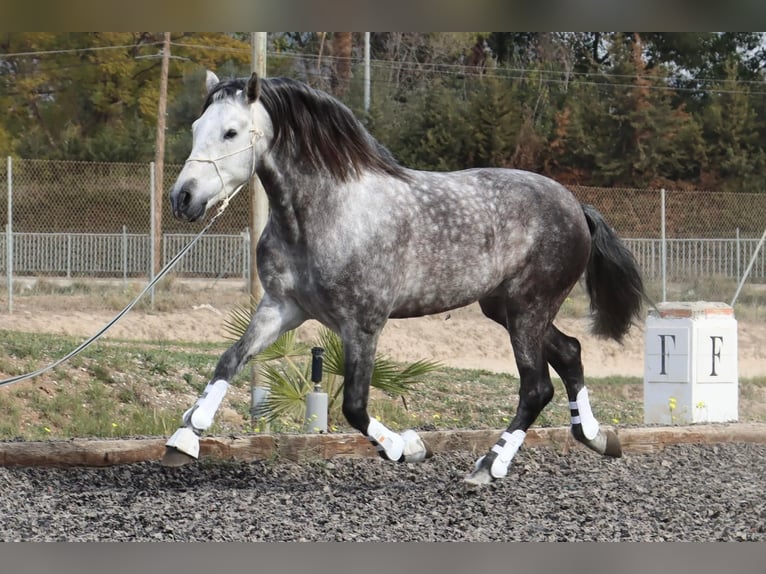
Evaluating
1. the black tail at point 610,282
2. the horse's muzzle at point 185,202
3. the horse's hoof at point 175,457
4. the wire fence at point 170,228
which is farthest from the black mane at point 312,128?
the wire fence at point 170,228

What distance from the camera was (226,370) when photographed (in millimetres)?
5090

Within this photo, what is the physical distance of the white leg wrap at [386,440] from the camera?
5.29m

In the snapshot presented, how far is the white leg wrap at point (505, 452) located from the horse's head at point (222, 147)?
182 centimetres

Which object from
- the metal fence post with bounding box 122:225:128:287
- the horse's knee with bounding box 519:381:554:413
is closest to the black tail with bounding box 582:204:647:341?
the horse's knee with bounding box 519:381:554:413

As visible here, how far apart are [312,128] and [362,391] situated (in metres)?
1.21

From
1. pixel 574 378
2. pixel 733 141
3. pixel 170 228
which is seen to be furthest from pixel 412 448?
pixel 733 141

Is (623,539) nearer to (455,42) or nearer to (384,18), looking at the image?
(384,18)

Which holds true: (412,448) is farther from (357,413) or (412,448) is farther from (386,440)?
(357,413)

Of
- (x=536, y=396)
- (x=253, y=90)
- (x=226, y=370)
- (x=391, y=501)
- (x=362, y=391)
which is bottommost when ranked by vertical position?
(x=391, y=501)

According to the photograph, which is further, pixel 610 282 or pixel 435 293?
pixel 610 282

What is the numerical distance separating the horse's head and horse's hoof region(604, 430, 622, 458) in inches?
103

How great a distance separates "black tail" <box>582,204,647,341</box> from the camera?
639 centimetres

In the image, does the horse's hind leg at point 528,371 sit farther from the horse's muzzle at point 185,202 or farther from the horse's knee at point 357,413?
the horse's muzzle at point 185,202

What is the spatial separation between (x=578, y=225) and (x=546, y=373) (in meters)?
0.78
